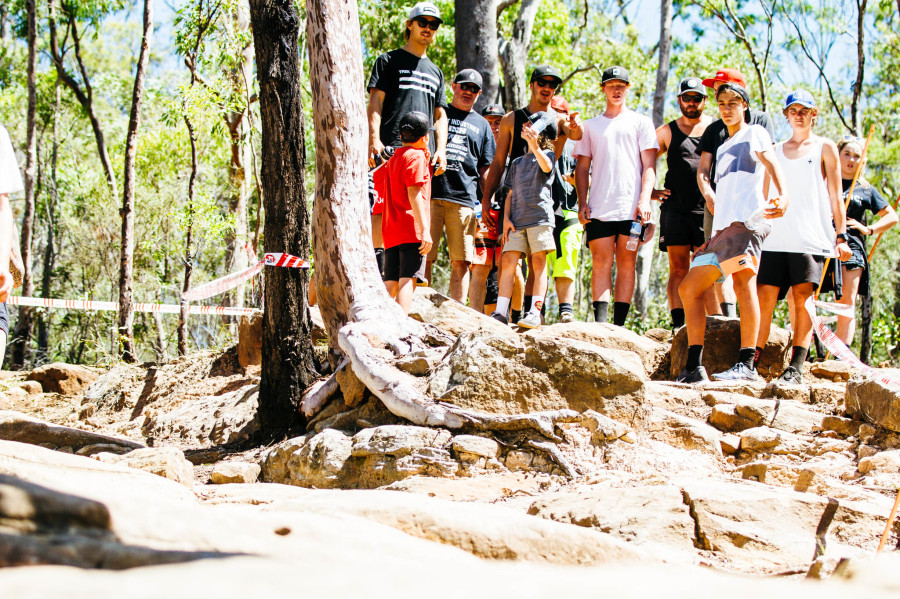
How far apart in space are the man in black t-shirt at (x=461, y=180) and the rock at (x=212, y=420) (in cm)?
216

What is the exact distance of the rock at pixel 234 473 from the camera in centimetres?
505

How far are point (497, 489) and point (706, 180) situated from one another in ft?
12.1

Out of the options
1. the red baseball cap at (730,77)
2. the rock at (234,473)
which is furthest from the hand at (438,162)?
the rock at (234,473)

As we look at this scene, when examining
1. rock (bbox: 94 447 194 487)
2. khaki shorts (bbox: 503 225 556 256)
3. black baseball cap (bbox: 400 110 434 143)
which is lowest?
rock (bbox: 94 447 194 487)

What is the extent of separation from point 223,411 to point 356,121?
2.77 m

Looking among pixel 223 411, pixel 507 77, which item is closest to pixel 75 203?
pixel 507 77

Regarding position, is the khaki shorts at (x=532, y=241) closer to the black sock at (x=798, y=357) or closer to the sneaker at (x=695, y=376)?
the sneaker at (x=695, y=376)

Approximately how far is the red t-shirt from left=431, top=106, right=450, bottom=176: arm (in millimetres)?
477

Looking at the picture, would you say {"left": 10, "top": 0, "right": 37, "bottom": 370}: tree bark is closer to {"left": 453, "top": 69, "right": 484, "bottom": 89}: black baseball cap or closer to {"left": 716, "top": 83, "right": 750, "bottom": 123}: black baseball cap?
{"left": 453, "top": 69, "right": 484, "bottom": 89}: black baseball cap

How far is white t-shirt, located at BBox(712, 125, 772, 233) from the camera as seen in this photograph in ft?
19.7

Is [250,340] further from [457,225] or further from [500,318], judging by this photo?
[500,318]

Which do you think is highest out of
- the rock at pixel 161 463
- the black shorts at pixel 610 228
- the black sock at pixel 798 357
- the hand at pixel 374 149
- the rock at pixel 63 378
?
the hand at pixel 374 149

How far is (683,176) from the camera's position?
24.4ft

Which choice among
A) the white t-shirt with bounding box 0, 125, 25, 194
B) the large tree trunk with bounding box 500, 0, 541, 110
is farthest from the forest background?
the white t-shirt with bounding box 0, 125, 25, 194
